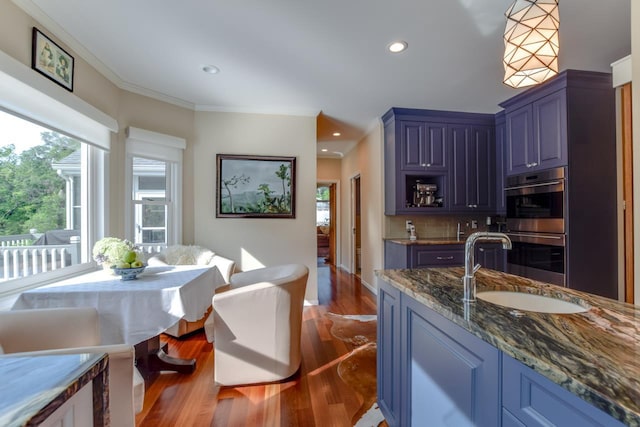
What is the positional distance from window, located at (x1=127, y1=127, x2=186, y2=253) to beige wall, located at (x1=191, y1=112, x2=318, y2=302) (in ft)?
0.76

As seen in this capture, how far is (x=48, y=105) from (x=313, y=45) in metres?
2.06

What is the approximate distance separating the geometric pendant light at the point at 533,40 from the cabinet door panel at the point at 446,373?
1190mm

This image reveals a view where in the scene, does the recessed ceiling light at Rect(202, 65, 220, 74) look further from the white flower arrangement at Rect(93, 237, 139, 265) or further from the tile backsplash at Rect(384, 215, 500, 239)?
the tile backsplash at Rect(384, 215, 500, 239)

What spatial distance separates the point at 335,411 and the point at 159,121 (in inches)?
135

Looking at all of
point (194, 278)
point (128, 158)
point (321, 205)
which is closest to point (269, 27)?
point (194, 278)

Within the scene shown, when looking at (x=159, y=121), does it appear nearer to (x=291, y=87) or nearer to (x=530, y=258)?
(x=291, y=87)

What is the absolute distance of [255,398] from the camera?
181 centimetres

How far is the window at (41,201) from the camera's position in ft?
6.20

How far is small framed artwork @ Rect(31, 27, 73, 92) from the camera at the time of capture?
1983 millimetres

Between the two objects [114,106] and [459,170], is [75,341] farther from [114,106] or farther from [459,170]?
[459,170]

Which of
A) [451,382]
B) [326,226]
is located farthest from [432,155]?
[326,226]

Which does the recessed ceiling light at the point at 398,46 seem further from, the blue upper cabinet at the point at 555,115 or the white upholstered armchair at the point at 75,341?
the white upholstered armchair at the point at 75,341

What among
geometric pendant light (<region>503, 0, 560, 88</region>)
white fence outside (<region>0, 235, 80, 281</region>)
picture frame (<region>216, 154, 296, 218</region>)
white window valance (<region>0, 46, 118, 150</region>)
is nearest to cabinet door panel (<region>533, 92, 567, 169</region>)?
geometric pendant light (<region>503, 0, 560, 88</region>)

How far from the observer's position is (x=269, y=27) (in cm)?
206
